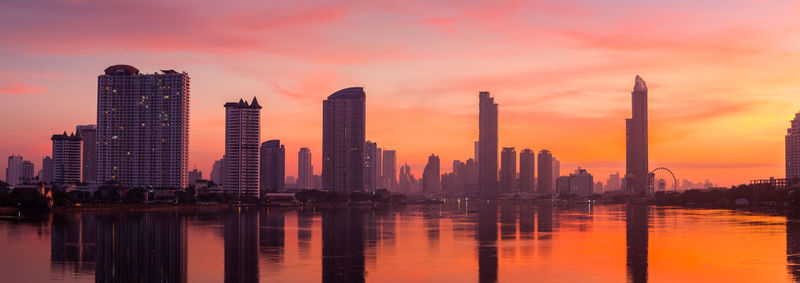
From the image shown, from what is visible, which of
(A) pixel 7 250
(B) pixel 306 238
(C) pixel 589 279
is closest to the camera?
(C) pixel 589 279

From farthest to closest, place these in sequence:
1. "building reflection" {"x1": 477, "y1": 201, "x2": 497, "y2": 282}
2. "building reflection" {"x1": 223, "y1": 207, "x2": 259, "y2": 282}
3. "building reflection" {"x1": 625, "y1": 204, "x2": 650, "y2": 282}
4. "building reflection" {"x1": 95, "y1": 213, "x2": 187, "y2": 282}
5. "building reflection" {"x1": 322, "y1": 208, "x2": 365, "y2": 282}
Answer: "building reflection" {"x1": 625, "y1": 204, "x2": 650, "y2": 282} < "building reflection" {"x1": 477, "y1": 201, "x2": 497, "y2": 282} < "building reflection" {"x1": 322, "y1": 208, "x2": 365, "y2": 282} < "building reflection" {"x1": 223, "y1": 207, "x2": 259, "y2": 282} < "building reflection" {"x1": 95, "y1": 213, "x2": 187, "y2": 282}

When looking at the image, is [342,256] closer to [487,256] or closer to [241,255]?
[241,255]

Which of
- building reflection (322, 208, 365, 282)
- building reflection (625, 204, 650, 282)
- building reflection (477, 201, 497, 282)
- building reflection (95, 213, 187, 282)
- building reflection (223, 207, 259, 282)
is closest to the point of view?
building reflection (95, 213, 187, 282)

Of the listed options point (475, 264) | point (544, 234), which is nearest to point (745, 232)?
point (544, 234)

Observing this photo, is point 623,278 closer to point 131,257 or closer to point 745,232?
point 131,257

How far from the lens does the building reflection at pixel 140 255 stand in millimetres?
57469

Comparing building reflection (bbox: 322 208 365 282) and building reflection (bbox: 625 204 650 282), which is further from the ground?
building reflection (bbox: 322 208 365 282)

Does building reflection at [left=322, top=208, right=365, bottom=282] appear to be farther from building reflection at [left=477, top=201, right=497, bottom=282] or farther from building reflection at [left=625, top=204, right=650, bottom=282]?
building reflection at [left=625, top=204, right=650, bottom=282]

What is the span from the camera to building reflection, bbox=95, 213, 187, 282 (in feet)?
189

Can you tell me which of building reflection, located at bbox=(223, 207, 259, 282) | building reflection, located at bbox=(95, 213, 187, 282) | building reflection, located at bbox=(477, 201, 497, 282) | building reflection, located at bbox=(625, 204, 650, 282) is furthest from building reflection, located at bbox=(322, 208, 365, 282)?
building reflection, located at bbox=(625, 204, 650, 282)

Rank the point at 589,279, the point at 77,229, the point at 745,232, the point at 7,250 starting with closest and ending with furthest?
1. the point at 589,279
2. the point at 7,250
3. the point at 77,229
4. the point at 745,232

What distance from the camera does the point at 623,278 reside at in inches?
2387

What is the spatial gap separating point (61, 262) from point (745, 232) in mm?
91904

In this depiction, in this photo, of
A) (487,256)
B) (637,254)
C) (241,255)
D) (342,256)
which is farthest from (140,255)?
(637,254)
